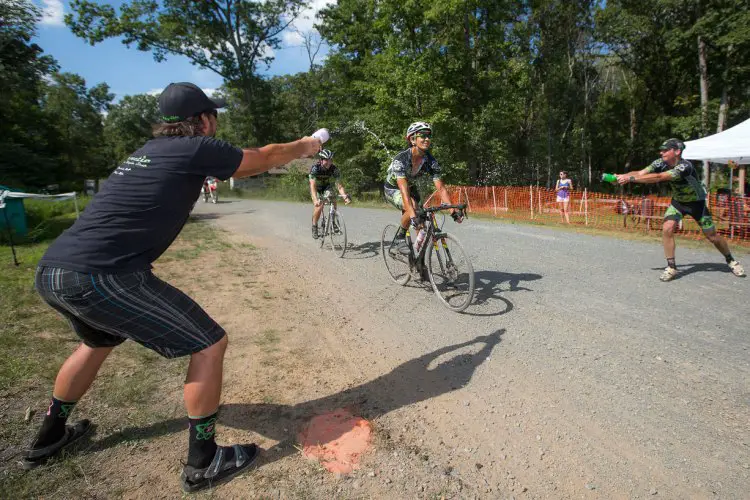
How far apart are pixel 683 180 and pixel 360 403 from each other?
18.9 feet

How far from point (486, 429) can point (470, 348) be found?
1232mm

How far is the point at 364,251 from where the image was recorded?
8836 millimetres

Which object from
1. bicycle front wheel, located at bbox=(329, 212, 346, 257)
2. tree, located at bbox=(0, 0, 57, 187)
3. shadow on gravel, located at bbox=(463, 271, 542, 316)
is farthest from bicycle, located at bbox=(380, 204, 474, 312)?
tree, located at bbox=(0, 0, 57, 187)

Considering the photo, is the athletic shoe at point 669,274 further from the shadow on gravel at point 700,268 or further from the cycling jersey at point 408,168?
the cycling jersey at point 408,168

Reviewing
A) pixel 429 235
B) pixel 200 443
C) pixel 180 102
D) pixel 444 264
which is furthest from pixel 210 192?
pixel 200 443

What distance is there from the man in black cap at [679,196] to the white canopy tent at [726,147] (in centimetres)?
640

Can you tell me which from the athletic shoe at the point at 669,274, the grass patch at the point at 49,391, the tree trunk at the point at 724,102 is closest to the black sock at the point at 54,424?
the grass patch at the point at 49,391

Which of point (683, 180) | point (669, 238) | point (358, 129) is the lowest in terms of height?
point (669, 238)

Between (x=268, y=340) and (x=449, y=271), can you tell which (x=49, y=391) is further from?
(x=449, y=271)

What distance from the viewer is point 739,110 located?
25531 mm

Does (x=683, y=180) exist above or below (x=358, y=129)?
below

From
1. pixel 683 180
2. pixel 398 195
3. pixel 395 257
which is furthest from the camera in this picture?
→ pixel 395 257

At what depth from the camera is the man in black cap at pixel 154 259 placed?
2041mm

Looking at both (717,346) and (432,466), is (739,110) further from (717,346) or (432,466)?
(432,466)
